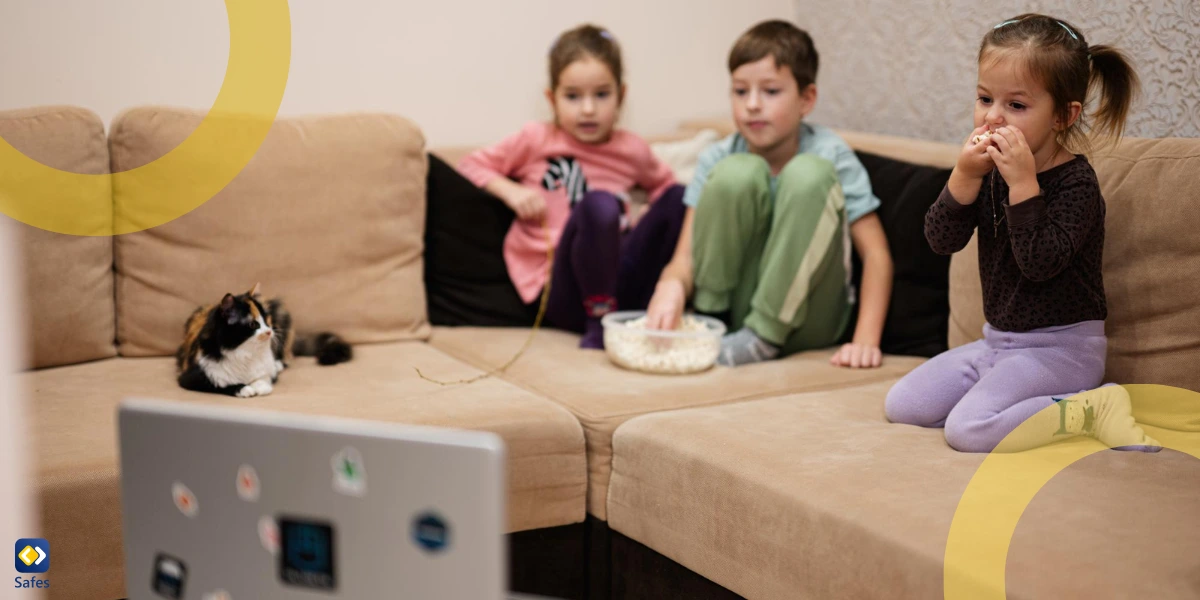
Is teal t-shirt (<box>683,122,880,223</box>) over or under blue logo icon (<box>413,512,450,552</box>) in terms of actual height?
over

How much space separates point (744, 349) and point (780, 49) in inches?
24.0

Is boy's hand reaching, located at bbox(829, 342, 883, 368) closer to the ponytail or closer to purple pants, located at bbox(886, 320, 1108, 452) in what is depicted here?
purple pants, located at bbox(886, 320, 1108, 452)

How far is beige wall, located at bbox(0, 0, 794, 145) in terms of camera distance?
1911mm

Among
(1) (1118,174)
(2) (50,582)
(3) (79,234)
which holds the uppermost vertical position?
(1) (1118,174)

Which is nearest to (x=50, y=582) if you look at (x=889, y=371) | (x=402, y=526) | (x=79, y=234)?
(x=79, y=234)

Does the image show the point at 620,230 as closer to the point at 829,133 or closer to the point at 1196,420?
the point at 829,133

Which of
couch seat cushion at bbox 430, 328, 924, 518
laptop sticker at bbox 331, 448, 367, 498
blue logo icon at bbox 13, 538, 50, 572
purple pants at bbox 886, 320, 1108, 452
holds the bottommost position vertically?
blue logo icon at bbox 13, 538, 50, 572

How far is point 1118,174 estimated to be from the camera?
159 cm

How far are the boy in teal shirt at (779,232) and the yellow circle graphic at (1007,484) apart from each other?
0.54m

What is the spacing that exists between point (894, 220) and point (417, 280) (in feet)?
3.16

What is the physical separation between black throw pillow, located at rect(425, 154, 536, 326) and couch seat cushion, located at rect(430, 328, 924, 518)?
101mm

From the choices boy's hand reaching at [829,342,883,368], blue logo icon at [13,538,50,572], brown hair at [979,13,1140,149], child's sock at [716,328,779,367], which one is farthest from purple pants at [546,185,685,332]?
blue logo icon at [13,538,50,572]

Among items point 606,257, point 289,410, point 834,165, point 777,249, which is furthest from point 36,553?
point 834,165

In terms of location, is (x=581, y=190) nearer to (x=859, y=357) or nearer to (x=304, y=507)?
(x=859, y=357)
